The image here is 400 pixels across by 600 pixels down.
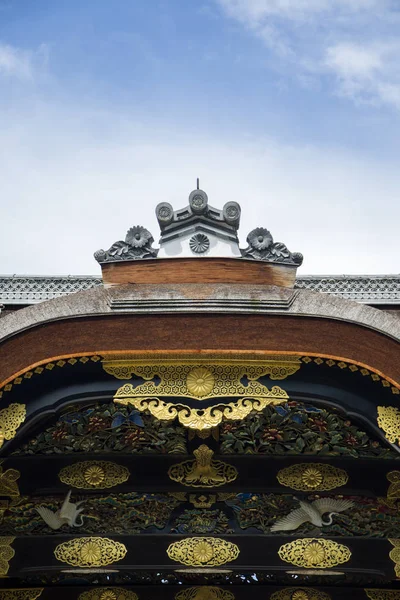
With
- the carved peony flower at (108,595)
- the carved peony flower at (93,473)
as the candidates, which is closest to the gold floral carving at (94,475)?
the carved peony flower at (93,473)

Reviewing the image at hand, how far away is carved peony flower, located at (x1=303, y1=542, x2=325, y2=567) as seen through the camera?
1001 cm

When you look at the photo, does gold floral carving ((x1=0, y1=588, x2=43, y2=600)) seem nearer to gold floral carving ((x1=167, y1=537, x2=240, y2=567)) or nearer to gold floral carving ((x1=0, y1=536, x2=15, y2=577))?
gold floral carving ((x1=0, y1=536, x2=15, y2=577))

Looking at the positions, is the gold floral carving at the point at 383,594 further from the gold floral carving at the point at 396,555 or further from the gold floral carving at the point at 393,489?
the gold floral carving at the point at 393,489

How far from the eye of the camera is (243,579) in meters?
10.4

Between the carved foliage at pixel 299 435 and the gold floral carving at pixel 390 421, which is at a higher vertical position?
the carved foliage at pixel 299 435

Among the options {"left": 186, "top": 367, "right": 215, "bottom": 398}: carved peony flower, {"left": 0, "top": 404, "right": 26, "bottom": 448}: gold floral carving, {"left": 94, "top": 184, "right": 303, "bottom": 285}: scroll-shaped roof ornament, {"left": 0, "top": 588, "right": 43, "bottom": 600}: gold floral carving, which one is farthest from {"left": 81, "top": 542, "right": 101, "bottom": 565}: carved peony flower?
{"left": 94, "top": 184, "right": 303, "bottom": 285}: scroll-shaped roof ornament

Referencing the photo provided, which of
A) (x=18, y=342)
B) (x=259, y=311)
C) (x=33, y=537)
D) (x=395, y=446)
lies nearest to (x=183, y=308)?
(x=259, y=311)

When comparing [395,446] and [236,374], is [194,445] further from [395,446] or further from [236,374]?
[395,446]

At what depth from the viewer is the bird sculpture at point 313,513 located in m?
9.82

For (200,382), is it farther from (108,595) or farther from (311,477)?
(108,595)

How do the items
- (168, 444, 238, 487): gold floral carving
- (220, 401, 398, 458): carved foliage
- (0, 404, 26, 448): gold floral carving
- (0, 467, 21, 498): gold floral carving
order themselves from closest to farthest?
1. (0, 404, 26, 448): gold floral carving
2. (220, 401, 398, 458): carved foliage
3. (0, 467, 21, 498): gold floral carving
4. (168, 444, 238, 487): gold floral carving

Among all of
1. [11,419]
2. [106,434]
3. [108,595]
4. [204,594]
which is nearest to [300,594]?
[204,594]

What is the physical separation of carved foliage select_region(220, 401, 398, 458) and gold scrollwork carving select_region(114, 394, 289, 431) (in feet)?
1.57

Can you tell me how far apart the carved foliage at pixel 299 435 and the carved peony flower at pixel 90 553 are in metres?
1.91
